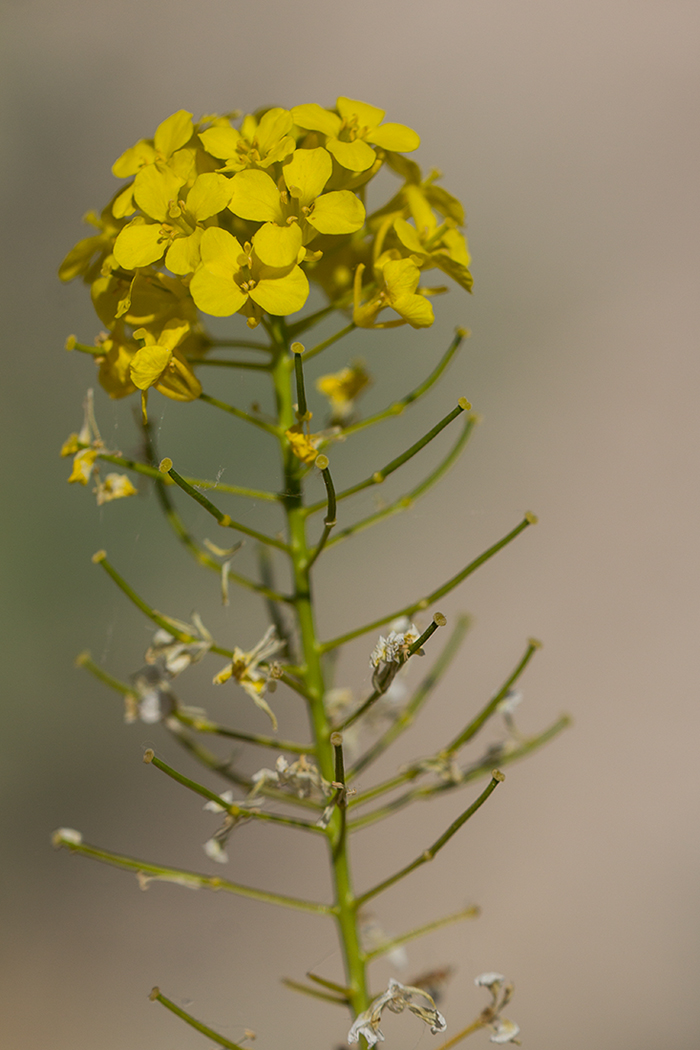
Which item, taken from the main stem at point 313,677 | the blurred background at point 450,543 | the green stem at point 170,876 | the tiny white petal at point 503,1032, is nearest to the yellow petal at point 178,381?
the main stem at point 313,677

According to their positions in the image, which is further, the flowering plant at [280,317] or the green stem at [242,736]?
the green stem at [242,736]

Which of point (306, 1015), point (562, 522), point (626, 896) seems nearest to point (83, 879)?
point (306, 1015)

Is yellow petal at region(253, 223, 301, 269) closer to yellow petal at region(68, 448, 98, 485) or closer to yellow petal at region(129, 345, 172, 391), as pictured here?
yellow petal at region(129, 345, 172, 391)

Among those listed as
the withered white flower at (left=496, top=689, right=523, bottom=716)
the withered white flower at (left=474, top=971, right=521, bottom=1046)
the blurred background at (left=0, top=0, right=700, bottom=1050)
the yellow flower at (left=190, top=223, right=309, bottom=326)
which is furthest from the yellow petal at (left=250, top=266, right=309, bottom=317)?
the blurred background at (left=0, top=0, right=700, bottom=1050)

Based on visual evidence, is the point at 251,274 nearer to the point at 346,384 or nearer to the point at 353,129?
the point at 353,129

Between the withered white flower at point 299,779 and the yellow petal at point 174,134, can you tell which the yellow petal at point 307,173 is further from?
the withered white flower at point 299,779

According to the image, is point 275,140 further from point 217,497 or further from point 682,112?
point 682,112
